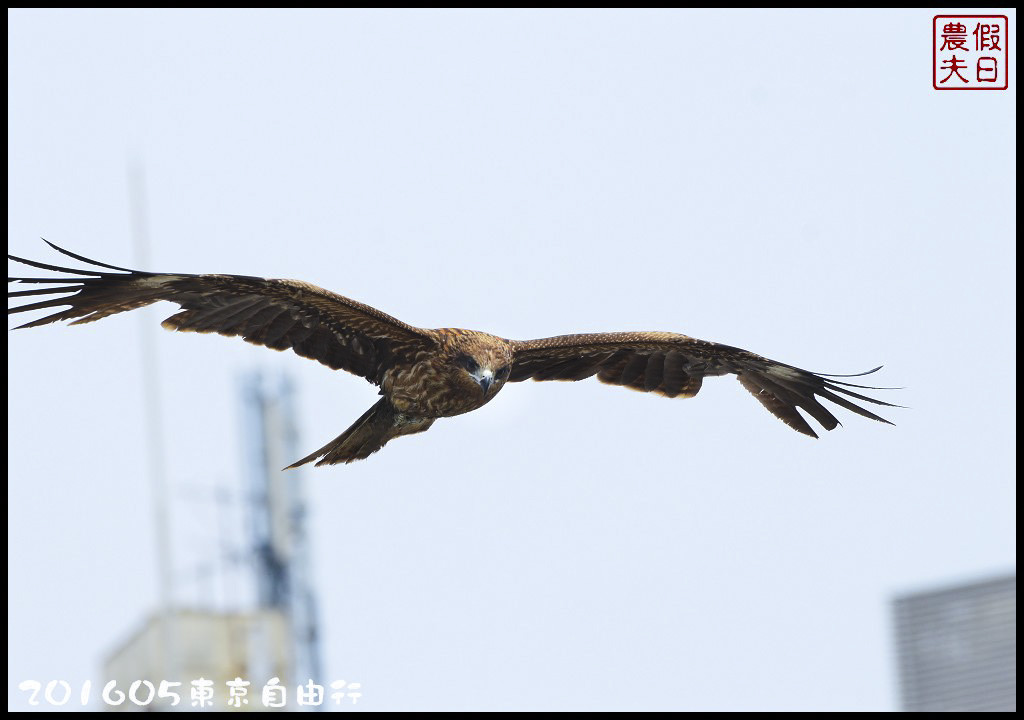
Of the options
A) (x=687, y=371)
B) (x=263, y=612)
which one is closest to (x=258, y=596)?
(x=263, y=612)

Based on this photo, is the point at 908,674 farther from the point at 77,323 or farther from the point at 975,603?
the point at 77,323

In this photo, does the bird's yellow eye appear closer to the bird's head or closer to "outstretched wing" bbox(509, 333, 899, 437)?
the bird's head

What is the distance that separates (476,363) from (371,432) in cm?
92

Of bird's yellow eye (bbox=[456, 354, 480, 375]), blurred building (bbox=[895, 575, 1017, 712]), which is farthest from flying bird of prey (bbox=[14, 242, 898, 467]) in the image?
blurred building (bbox=[895, 575, 1017, 712])

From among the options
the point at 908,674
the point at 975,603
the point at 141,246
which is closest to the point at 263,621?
the point at 141,246

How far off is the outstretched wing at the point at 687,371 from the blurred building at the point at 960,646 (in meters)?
38.8

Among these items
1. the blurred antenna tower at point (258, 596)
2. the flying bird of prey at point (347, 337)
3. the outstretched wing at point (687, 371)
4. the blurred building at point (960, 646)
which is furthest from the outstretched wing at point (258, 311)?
the blurred building at point (960, 646)

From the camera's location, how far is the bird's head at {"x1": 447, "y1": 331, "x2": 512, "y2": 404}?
1006 cm

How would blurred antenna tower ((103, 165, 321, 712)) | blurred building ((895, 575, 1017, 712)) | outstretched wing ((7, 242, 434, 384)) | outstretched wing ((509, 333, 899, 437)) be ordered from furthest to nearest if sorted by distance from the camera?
blurred building ((895, 575, 1017, 712)) → blurred antenna tower ((103, 165, 321, 712)) → outstretched wing ((509, 333, 899, 437)) → outstretched wing ((7, 242, 434, 384))

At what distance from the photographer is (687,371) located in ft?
39.5

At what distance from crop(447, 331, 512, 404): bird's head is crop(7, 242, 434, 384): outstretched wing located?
23cm

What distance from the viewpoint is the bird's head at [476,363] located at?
10062mm

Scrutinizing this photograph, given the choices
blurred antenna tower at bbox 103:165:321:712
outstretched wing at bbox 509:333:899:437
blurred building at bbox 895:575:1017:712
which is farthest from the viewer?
blurred building at bbox 895:575:1017:712

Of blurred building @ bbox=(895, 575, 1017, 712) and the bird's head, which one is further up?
the bird's head
